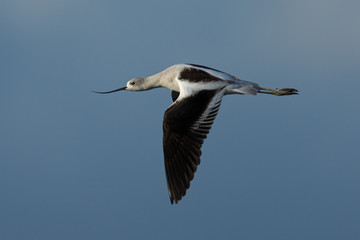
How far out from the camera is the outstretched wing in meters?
9.31

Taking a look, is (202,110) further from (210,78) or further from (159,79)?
(159,79)

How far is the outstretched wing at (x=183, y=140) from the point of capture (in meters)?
9.31

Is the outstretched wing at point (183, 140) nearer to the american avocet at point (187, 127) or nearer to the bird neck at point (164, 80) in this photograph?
the american avocet at point (187, 127)

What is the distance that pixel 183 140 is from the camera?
30.7 feet

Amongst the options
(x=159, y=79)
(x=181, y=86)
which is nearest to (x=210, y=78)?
(x=181, y=86)

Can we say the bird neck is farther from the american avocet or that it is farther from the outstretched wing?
the outstretched wing

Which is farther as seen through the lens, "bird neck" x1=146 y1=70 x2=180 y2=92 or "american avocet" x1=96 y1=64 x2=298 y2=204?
"bird neck" x1=146 y1=70 x2=180 y2=92

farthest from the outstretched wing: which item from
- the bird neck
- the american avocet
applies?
the bird neck

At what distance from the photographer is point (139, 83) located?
11430 mm

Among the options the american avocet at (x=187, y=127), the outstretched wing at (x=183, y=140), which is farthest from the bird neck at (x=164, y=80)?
the outstretched wing at (x=183, y=140)

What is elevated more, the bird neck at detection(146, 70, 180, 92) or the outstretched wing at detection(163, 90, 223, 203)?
the bird neck at detection(146, 70, 180, 92)

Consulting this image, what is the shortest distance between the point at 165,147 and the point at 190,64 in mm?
2125

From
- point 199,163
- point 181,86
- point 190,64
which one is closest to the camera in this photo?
point 199,163

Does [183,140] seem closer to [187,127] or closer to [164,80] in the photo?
[187,127]
